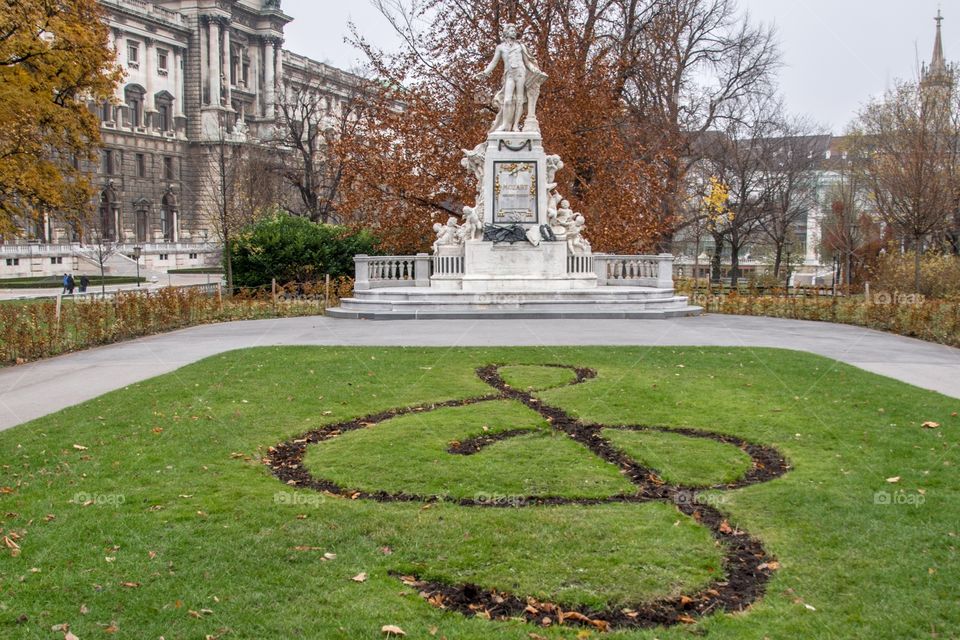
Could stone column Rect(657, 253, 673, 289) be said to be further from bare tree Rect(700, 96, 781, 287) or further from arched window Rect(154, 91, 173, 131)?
arched window Rect(154, 91, 173, 131)

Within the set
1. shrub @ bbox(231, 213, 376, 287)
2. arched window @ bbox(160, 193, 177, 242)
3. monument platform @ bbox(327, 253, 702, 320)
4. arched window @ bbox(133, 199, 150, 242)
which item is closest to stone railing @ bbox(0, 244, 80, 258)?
arched window @ bbox(133, 199, 150, 242)

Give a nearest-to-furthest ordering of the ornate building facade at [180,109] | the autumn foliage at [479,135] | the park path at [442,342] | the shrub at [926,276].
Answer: the park path at [442,342], the shrub at [926,276], the autumn foliage at [479,135], the ornate building facade at [180,109]

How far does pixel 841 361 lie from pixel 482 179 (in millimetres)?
12713

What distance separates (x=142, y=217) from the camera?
8194 cm

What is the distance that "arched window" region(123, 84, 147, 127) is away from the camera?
84125 millimetres

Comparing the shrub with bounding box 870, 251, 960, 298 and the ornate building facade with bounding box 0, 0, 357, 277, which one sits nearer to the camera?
the shrub with bounding box 870, 251, 960, 298

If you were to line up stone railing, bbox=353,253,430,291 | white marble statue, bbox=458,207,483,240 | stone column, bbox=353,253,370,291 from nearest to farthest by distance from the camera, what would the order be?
white marble statue, bbox=458,207,483,240, stone column, bbox=353,253,370,291, stone railing, bbox=353,253,430,291

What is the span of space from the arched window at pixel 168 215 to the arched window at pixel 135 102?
7.47 m

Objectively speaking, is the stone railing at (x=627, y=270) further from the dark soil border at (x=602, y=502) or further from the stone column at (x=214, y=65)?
the stone column at (x=214, y=65)

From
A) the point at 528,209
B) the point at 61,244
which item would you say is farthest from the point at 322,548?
the point at 61,244

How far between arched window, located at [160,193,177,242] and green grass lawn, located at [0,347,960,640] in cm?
7740

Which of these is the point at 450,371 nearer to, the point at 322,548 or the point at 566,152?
the point at 322,548

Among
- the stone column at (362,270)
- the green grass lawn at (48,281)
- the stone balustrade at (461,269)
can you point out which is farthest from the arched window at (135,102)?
the stone column at (362,270)

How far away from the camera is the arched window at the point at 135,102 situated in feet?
276
